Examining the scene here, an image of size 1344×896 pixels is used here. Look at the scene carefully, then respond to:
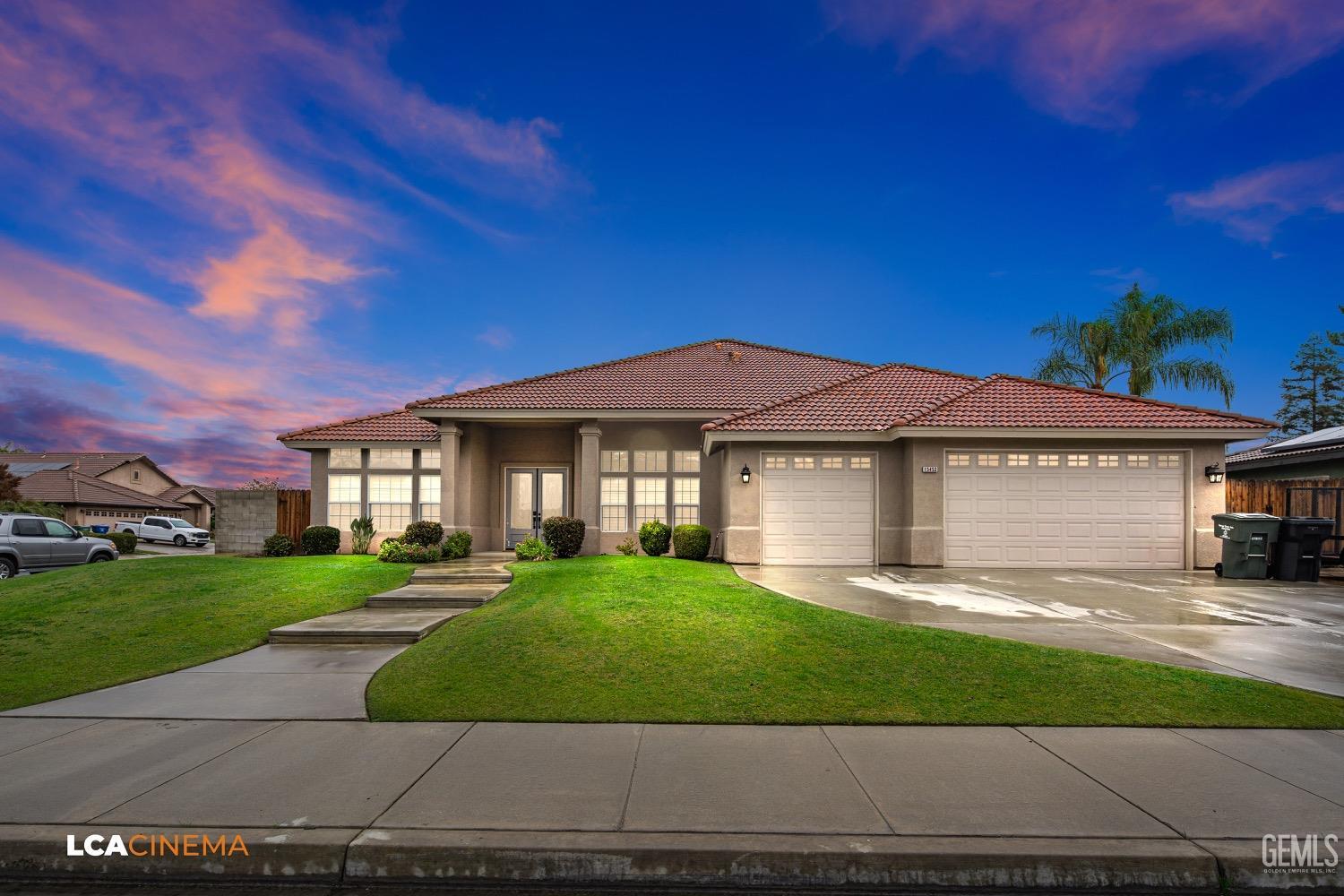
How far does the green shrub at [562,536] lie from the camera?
15.4m

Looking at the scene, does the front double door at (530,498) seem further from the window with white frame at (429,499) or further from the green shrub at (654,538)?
the green shrub at (654,538)

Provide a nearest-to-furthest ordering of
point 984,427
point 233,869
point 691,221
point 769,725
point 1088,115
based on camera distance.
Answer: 1. point 233,869
2. point 769,725
3. point 984,427
4. point 1088,115
5. point 691,221

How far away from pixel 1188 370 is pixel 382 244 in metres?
30.8

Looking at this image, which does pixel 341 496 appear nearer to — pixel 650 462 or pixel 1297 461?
pixel 650 462

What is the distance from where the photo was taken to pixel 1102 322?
89.4ft

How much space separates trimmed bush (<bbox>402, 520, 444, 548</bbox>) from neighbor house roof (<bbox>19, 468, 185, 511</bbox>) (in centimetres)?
3837

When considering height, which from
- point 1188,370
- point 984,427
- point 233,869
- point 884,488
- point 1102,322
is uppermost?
point 1102,322

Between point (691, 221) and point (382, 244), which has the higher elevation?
point (691, 221)

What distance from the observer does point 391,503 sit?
18.6m

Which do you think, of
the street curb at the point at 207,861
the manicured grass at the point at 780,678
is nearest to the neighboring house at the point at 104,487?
the manicured grass at the point at 780,678

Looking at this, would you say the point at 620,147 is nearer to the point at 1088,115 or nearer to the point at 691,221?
the point at 691,221

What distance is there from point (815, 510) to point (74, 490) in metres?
48.1

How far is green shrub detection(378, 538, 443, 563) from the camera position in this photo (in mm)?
14695

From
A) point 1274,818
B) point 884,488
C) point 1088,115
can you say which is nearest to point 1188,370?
point 1088,115
